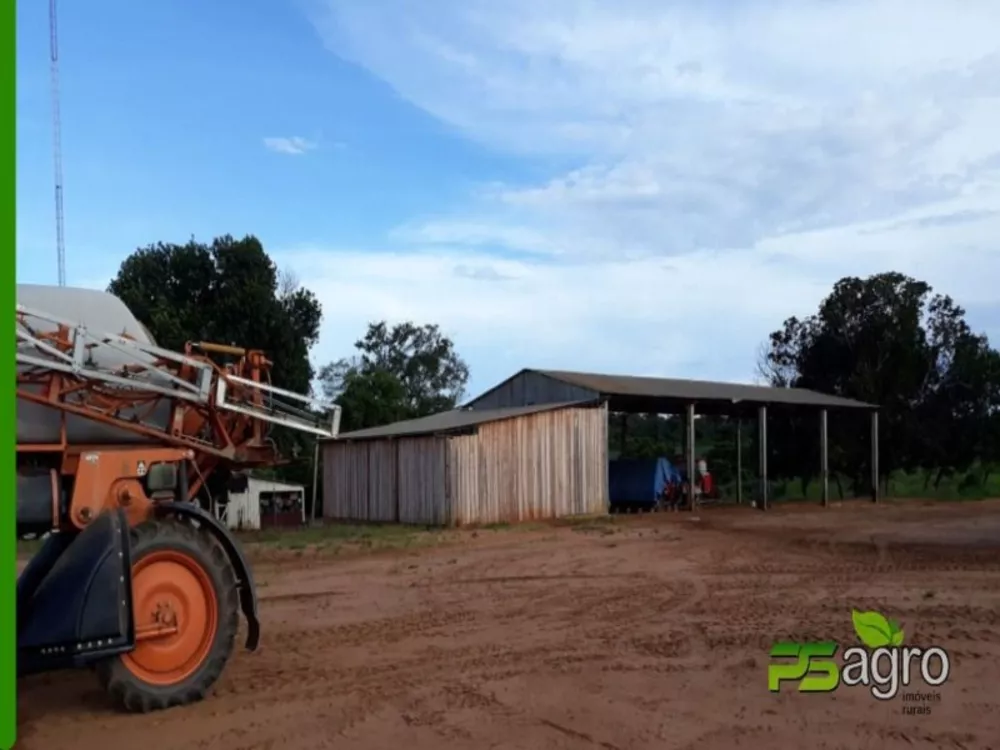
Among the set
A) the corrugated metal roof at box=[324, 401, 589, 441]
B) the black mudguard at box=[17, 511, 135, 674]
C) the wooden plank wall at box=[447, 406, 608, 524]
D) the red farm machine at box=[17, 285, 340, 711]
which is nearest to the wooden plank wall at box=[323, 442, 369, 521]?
the corrugated metal roof at box=[324, 401, 589, 441]

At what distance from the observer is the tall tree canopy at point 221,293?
36.1 meters

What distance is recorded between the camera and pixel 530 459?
27531 millimetres

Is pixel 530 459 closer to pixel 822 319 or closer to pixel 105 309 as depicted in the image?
pixel 105 309

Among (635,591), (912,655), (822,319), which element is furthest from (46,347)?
(822,319)

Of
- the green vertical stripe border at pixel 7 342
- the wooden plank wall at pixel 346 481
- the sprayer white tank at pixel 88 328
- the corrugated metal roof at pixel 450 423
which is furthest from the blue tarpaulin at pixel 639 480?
the green vertical stripe border at pixel 7 342

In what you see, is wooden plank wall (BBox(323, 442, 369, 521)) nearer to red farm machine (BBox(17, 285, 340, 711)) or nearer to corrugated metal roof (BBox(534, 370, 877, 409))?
corrugated metal roof (BBox(534, 370, 877, 409))

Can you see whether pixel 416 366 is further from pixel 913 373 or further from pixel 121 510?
pixel 121 510

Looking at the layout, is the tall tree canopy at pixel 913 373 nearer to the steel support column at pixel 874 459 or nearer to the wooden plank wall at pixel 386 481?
the steel support column at pixel 874 459

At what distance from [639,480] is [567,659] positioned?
24.7m

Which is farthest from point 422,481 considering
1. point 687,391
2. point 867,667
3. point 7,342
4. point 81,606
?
point 7,342

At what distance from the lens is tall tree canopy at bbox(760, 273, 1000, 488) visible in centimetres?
4472

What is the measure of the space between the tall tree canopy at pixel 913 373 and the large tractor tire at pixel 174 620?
4089 centimetres

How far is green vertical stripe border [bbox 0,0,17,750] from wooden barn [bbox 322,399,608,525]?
812 inches

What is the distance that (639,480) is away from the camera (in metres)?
33.2
